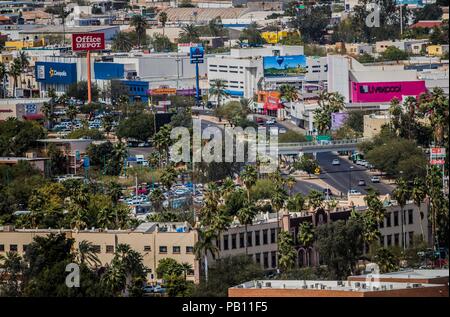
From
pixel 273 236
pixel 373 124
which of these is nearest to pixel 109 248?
pixel 273 236

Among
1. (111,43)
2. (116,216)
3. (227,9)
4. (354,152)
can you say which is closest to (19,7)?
(227,9)

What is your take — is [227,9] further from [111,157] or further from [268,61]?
[111,157]

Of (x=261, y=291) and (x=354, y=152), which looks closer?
(x=261, y=291)

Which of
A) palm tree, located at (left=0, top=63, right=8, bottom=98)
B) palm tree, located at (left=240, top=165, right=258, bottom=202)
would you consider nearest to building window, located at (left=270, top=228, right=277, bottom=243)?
palm tree, located at (left=240, top=165, right=258, bottom=202)

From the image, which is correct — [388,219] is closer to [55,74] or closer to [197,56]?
[197,56]

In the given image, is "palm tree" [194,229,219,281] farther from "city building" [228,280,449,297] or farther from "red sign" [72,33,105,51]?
"red sign" [72,33,105,51]

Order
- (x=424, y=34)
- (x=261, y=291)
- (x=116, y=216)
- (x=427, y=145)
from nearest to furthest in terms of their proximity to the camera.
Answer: (x=261, y=291) → (x=116, y=216) → (x=427, y=145) → (x=424, y=34)

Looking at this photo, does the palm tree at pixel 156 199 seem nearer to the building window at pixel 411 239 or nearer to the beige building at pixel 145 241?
the building window at pixel 411 239

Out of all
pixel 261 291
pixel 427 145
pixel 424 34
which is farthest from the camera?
pixel 424 34
